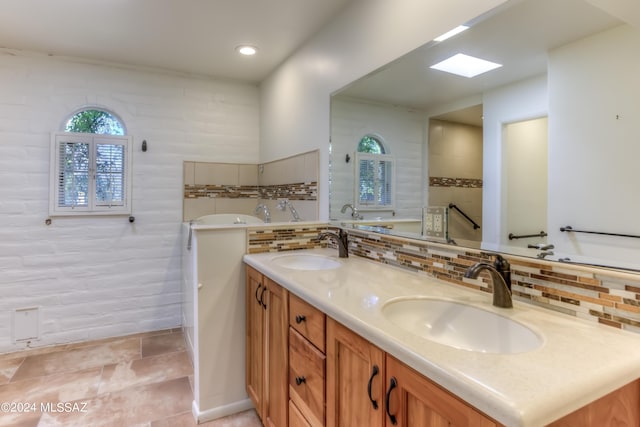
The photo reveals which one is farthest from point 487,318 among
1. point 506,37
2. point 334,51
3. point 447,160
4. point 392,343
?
point 334,51

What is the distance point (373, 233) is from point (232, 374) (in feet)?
3.78

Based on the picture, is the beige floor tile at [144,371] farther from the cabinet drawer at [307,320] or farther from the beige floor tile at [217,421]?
the cabinet drawer at [307,320]

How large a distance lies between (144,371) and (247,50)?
8.21 feet

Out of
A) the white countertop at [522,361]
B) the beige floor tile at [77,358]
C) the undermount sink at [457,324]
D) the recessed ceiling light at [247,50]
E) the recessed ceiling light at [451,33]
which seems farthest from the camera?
the recessed ceiling light at [247,50]

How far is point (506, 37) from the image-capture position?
45.6 inches

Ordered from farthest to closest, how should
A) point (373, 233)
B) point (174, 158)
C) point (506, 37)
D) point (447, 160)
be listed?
point (174, 158), point (373, 233), point (447, 160), point (506, 37)

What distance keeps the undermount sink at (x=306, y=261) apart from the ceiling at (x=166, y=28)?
150cm

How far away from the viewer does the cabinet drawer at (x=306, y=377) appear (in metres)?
1.17

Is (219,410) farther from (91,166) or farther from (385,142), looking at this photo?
(91,166)

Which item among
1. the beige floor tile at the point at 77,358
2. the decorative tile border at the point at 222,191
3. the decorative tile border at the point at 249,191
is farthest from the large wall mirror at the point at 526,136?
the beige floor tile at the point at 77,358

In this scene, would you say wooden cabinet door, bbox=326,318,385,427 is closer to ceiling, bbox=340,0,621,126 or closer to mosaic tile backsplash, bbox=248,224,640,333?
mosaic tile backsplash, bbox=248,224,640,333

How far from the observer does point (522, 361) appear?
0.70 metres

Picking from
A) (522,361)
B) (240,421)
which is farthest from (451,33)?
Result: (240,421)

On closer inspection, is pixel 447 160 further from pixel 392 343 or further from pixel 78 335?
pixel 78 335
